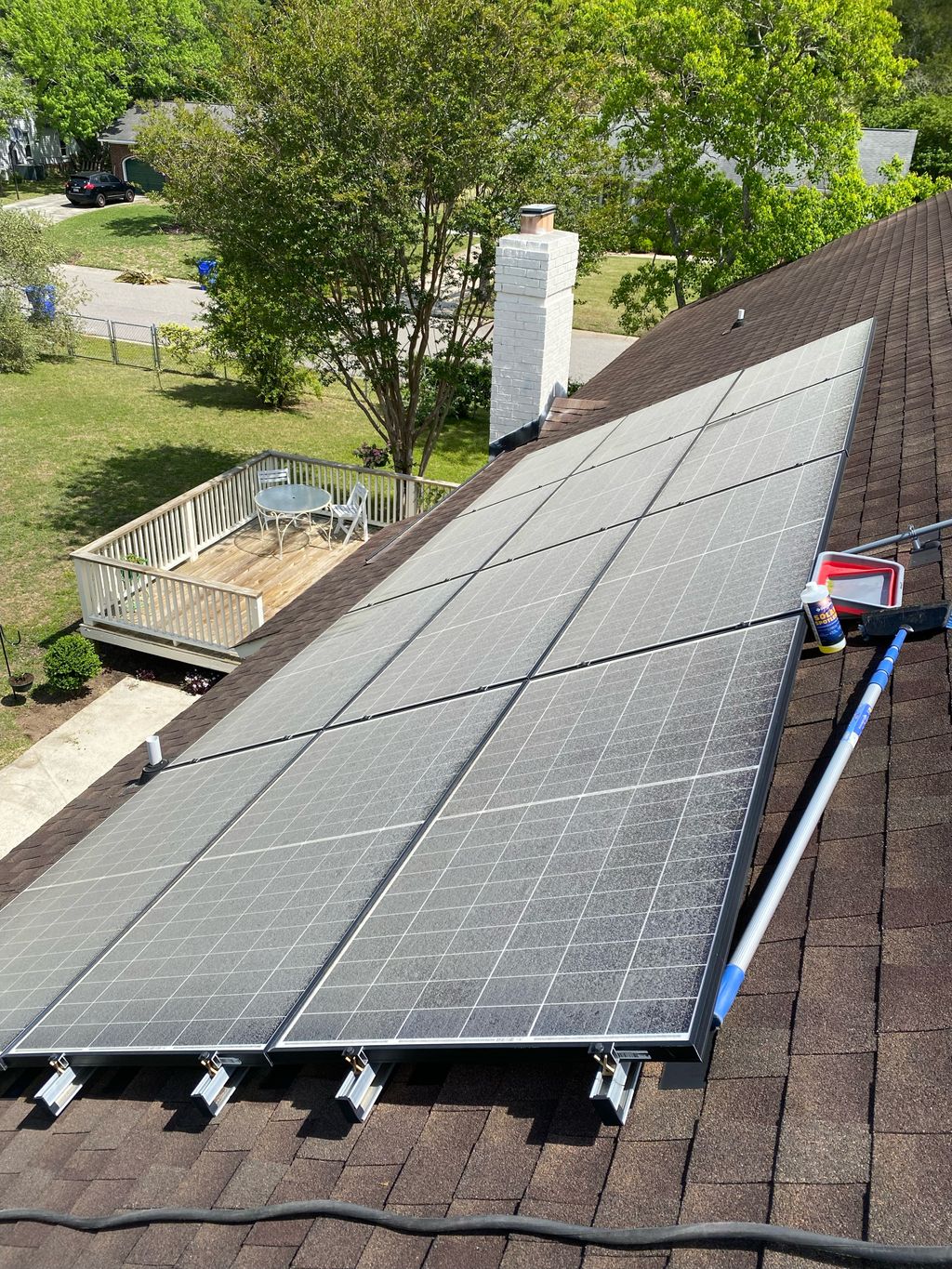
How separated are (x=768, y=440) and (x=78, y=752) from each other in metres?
11.8

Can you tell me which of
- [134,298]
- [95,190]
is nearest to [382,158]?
[134,298]

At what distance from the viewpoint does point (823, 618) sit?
4406 mm

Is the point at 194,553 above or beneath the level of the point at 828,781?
beneath

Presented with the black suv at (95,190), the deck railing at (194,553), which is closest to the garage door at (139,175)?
the black suv at (95,190)

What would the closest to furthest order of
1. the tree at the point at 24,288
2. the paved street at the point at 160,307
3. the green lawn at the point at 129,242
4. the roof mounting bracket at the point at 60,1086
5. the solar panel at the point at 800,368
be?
the roof mounting bracket at the point at 60,1086 → the solar panel at the point at 800,368 → the tree at the point at 24,288 → the paved street at the point at 160,307 → the green lawn at the point at 129,242

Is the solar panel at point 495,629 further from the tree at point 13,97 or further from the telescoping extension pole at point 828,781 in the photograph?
the tree at point 13,97

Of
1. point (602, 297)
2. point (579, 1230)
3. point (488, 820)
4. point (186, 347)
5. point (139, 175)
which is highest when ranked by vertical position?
point (139, 175)

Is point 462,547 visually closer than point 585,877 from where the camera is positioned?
No

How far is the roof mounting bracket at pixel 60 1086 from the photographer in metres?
4.19

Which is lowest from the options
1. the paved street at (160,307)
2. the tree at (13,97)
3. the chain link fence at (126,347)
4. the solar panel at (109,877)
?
the chain link fence at (126,347)

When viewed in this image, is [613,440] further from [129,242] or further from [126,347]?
[129,242]

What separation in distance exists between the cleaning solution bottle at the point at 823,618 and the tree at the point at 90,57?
225ft

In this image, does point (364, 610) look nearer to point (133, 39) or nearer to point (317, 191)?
point (317, 191)

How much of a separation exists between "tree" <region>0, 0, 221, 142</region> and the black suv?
25.0ft
